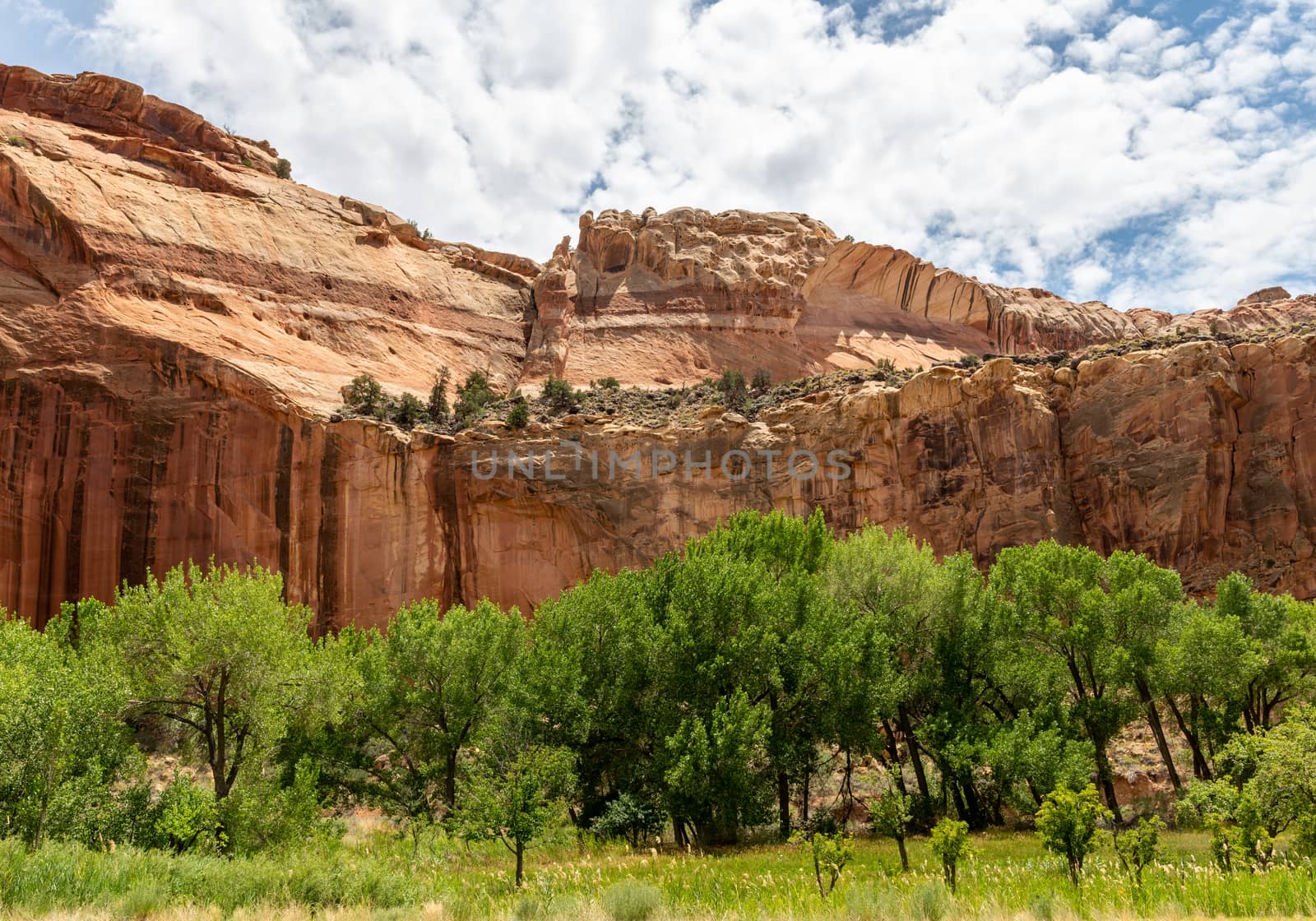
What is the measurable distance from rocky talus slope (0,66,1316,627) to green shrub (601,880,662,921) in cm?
2779

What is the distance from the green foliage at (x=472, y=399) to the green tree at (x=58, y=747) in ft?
89.3

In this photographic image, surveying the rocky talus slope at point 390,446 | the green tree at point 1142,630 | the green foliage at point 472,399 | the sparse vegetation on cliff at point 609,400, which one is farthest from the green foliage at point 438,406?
the green tree at point 1142,630

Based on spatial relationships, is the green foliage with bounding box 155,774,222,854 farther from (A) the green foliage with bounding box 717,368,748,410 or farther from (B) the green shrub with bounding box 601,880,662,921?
(A) the green foliage with bounding box 717,368,748,410

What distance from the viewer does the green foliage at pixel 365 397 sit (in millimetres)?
45678

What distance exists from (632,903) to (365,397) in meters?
35.6

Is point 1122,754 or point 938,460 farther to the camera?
point 938,460

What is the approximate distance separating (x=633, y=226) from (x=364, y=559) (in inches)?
1408

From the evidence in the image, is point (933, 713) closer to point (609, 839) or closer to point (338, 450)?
point (609, 839)

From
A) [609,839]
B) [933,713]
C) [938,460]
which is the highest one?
[938,460]

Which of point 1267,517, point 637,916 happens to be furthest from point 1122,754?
point 637,916

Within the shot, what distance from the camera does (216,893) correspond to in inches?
623

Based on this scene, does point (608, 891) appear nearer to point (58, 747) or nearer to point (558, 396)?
point (58, 747)

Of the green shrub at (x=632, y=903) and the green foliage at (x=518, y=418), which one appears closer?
the green shrub at (x=632, y=903)

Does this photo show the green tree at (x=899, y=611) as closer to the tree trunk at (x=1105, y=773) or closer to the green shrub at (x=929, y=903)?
the tree trunk at (x=1105, y=773)
